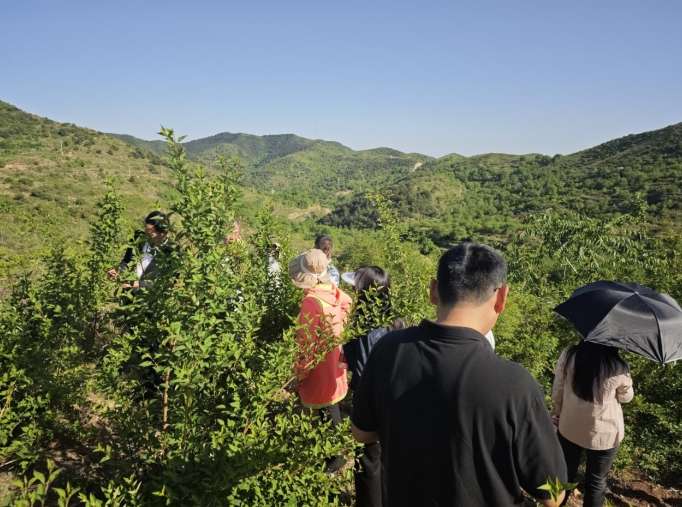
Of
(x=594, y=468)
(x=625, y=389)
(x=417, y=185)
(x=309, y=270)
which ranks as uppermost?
(x=417, y=185)

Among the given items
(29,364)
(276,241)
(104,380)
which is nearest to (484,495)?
(104,380)

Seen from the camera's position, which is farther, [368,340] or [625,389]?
[368,340]

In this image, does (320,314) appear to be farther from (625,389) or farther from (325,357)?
Result: (625,389)

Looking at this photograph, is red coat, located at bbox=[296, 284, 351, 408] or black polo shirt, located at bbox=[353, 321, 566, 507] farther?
red coat, located at bbox=[296, 284, 351, 408]

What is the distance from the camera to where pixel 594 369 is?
9.48ft

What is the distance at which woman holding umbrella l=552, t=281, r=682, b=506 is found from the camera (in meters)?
2.87

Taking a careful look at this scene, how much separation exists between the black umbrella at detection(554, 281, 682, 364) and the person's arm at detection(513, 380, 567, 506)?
1855mm

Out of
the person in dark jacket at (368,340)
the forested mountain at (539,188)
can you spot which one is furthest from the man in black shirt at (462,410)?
the forested mountain at (539,188)

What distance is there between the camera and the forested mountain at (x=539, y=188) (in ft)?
159

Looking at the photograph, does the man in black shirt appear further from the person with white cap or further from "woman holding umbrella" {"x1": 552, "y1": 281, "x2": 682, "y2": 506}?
"woman holding umbrella" {"x1": 552, "y1": 281, "x2": 682, "y2": 506}

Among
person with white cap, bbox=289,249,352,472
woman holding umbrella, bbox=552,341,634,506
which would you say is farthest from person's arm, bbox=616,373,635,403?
person with white cap, bbox=289,249,352,472

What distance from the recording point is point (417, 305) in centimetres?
332

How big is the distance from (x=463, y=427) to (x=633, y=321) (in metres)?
2.45

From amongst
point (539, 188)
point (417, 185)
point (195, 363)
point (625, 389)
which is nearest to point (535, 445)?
point (195, 363)
